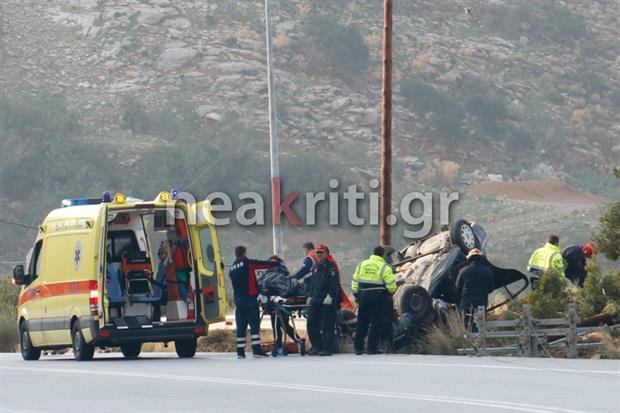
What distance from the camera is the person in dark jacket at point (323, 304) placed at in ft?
73.5

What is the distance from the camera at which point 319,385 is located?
52.9 ft

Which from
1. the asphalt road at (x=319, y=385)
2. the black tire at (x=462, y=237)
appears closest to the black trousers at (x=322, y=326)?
A: the asphalt road at (x=319, y=385)

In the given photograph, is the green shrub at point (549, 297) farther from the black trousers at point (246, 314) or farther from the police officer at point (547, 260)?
the black trousers at point (246, 314)

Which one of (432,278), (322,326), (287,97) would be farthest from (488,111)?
(322,326)

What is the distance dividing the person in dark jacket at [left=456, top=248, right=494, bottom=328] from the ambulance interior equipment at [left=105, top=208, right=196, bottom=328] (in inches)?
162

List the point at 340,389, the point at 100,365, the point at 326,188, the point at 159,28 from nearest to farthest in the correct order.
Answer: the point at 340,389 < the point at 100,365 < the point at 326,188 < the point at 159,28

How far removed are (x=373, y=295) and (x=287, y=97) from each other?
155ft

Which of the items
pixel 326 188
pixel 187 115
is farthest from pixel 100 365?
pixel 187 115

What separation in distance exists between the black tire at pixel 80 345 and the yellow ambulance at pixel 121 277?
0.01 meters

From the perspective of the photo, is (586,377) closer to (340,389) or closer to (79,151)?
(340,389)

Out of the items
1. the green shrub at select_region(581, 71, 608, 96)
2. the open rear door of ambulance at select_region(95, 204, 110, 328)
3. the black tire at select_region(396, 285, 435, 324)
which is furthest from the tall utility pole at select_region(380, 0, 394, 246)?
the green shrub at select_region(581, 71, 608, 96)

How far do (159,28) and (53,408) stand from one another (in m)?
59.5

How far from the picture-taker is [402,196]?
62.3 m

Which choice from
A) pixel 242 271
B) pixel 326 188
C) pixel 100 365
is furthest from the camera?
pixel 326 188
